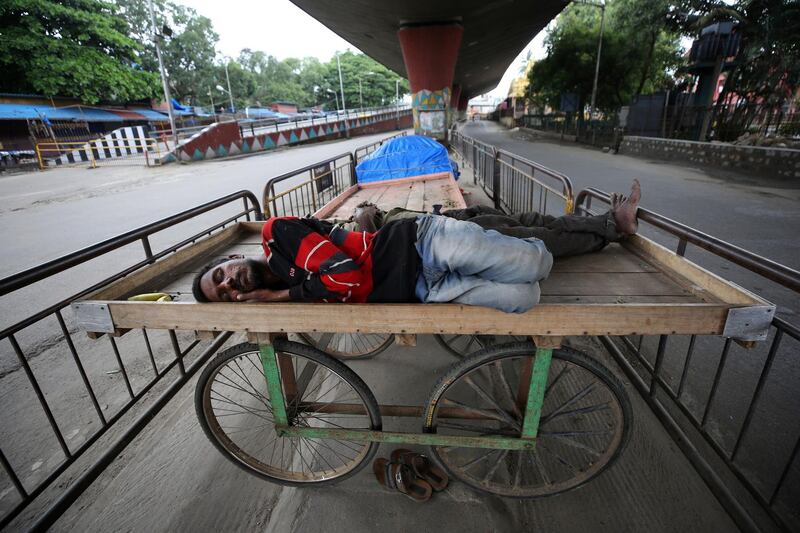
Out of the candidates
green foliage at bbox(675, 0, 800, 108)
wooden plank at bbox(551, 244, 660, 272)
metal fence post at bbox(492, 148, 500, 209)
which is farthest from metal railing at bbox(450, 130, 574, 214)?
green foliage at bbox(675, 0, 800, 108)

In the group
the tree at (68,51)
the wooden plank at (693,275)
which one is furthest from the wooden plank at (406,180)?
the tree at (68,51)

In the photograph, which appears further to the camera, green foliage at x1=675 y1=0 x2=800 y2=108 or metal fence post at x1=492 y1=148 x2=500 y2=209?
green foliage at x1=675 y1=0 x2=800 y2=108

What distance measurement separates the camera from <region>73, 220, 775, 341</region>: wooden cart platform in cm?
153

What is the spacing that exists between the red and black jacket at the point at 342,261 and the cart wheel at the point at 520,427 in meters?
0.54

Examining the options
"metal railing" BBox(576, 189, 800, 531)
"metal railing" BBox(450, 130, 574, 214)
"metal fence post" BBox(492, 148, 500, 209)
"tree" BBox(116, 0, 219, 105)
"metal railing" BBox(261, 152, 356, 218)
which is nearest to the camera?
"metal railing" BBox(576, 189, 800, 531)

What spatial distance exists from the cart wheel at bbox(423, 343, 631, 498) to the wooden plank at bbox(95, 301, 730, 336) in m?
0.31

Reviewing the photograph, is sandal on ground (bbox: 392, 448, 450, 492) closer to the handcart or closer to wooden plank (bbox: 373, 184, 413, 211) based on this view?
the handcart

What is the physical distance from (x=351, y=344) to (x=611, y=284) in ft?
7.49

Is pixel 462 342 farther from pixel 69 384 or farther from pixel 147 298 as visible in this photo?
pixel 69 384

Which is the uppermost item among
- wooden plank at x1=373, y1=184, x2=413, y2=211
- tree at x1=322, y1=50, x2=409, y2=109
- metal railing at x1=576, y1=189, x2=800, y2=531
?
tree at x1=322, y1=50, x2=409, y2=109

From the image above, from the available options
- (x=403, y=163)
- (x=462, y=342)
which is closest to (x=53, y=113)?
(x=403, y=163)

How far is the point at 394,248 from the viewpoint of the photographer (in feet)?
6.10

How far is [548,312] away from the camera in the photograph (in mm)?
1586

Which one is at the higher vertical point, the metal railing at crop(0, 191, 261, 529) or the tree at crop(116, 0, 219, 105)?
the tree at crop(116, 0, 219, 105)
